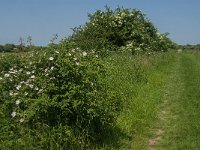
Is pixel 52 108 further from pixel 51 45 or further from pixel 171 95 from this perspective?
pixel 171 95

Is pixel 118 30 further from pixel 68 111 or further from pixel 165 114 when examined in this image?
pixel 68 111

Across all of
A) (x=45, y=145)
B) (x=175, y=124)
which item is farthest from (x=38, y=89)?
(x=175, y=124)

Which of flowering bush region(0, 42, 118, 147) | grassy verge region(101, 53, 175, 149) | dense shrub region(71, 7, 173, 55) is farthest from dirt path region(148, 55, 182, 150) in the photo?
dense shrub region(71, 7, 173, 55)

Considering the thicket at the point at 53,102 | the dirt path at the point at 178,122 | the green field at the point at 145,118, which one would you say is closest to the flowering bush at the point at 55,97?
the thicket at the point at 53,102

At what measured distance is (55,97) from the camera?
301 inches

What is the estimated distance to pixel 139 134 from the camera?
9383mm

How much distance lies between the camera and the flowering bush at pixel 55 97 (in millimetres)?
7555

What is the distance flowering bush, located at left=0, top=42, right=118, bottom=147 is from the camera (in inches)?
297

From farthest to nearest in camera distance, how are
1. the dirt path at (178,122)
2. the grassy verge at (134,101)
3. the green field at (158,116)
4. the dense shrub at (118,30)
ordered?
the dense shrub at (118,30) < the grassy verge at (134,101) < the green field at (158,116) < the dirt path at (178,122)

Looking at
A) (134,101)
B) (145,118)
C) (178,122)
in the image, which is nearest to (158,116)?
(145,118)

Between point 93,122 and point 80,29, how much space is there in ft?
55.2

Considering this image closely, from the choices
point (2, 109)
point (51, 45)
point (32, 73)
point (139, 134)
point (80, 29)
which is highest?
point (80, 29)

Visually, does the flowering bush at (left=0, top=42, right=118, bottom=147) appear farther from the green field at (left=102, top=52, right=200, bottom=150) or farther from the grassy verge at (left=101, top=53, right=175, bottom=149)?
the green field at (left=102, top=52, right=200, bottom=150)

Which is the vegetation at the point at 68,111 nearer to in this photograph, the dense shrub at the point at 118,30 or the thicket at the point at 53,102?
the thicket at the point at 53,102
